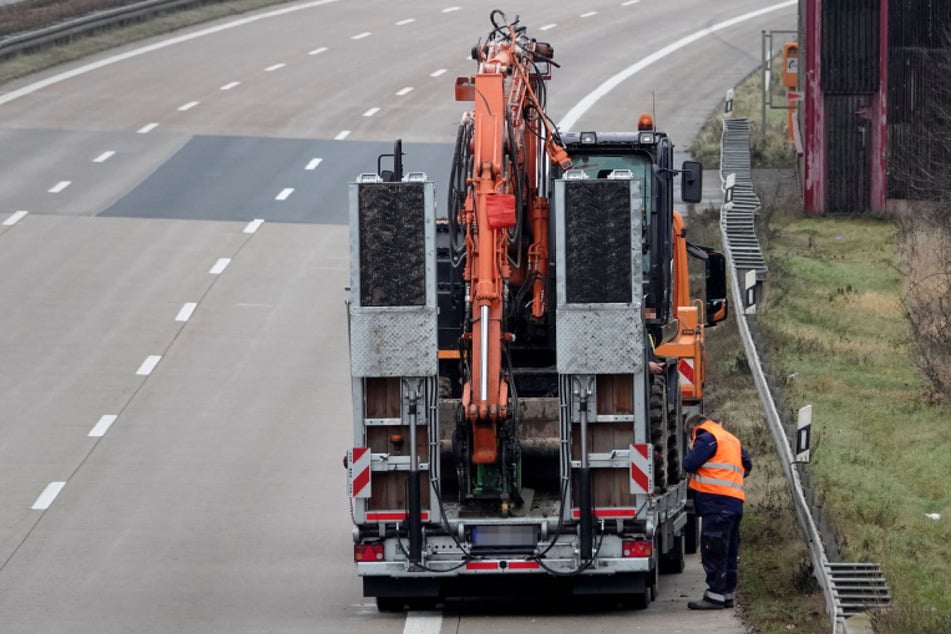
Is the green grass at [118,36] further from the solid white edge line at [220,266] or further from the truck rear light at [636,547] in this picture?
the truck rear light at [636,547]

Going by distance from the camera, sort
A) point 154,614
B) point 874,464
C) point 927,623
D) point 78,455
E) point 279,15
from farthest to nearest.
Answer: point 279,15 < point 78,455 < point 874,464 < point 154,614 < point 927,623

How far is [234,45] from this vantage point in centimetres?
5150

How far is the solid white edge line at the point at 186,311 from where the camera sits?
2777cm

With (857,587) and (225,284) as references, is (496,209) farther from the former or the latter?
(225,284)

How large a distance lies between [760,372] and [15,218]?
1732 cm

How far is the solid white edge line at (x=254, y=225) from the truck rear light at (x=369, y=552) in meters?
19.1

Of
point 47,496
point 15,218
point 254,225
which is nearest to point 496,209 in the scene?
point 47,496

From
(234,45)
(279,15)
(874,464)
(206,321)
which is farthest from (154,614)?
(279,15)

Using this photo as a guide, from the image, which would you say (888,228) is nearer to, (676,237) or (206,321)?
(206,321)

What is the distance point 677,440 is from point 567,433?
6.61 feet

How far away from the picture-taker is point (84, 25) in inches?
1997

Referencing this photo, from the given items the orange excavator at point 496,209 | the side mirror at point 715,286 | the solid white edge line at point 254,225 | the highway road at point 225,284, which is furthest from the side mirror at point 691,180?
the solid white edge line at point 254,225

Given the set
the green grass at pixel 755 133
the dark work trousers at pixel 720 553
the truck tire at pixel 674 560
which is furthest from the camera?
the green grass at pixel 755 133

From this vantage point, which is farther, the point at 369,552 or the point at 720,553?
the point at 720,553
